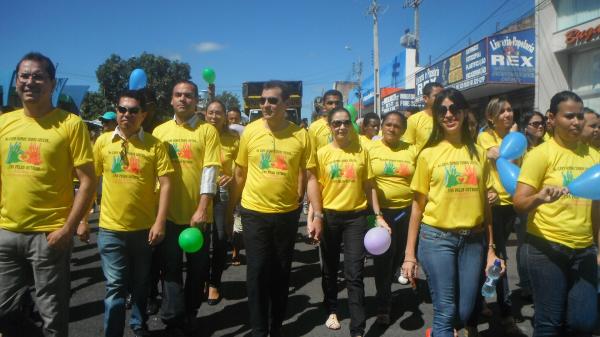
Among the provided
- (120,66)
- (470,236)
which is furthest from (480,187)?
(120,66)

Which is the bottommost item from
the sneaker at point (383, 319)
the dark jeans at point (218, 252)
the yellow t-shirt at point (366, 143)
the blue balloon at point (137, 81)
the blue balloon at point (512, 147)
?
the sneaker at point (383, 319)

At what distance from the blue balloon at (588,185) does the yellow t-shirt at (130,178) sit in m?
2.90

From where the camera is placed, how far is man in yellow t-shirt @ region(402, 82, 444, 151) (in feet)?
16.7

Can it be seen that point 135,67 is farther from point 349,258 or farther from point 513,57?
point 349,258

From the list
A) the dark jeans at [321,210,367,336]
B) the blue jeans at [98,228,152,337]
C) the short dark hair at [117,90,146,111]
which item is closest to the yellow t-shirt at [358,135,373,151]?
the dark jeans at [321,210,367,336]

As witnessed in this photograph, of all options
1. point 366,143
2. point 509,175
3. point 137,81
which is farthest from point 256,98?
point 509,175

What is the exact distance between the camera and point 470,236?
299 centimetres

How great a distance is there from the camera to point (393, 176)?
15.1 feet

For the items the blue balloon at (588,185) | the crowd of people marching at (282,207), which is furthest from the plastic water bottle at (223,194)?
the blue balloon at (588,185)

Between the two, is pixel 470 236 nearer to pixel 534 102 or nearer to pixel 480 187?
pixel 480 187

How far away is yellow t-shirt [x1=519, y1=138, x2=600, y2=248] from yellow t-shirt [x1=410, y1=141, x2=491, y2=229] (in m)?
0.30

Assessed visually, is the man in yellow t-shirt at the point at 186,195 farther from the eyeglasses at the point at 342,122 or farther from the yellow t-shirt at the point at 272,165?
the eyeglasses at the point at 342,122

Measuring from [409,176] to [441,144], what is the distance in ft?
4.89

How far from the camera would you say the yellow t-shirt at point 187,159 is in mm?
3869
